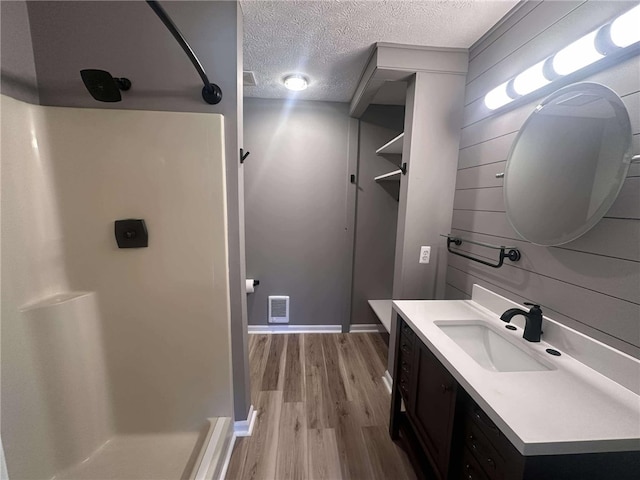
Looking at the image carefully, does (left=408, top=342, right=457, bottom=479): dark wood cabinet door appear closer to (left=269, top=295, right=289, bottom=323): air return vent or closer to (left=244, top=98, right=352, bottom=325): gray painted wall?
(left=244, top=98, right=352, bottom=325): gray painted wall

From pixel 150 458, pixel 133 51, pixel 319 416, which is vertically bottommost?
pixel 319 416

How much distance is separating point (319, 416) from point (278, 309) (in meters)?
1.21

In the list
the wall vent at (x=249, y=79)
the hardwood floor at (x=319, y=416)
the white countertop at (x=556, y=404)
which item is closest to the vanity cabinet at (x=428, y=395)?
the white countertop at (x=556, y=404)

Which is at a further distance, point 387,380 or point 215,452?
point 387,380

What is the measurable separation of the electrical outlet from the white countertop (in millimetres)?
Answer: 818

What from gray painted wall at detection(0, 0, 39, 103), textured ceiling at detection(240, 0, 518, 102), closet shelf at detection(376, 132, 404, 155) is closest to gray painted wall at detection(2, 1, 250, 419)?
gray painted wall at detection(0, 0, 39, 103)

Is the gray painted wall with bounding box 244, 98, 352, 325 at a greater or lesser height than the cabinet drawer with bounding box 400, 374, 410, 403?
greater

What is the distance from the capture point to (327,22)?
4.52 feet

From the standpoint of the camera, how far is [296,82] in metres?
2.05

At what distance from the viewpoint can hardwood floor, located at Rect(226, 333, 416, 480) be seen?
4.48ft

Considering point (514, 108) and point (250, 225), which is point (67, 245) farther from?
point (514, 108)

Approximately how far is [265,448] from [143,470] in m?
0.61

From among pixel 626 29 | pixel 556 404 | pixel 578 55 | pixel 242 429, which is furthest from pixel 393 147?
pixel 242 429

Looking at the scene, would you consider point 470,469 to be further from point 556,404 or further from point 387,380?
point 387,380
